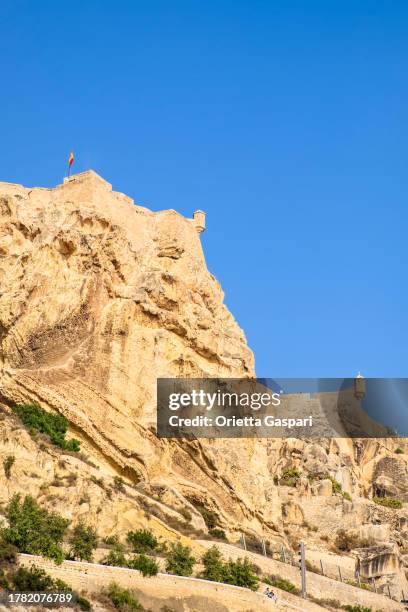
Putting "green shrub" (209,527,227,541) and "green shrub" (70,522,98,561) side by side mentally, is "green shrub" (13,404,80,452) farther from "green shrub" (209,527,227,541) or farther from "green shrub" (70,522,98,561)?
"green shrub" (70,522,98,561)

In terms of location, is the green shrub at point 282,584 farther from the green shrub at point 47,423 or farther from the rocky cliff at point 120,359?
the green shrub at point 47,423

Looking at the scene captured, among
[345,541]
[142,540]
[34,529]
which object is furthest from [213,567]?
[345,541]

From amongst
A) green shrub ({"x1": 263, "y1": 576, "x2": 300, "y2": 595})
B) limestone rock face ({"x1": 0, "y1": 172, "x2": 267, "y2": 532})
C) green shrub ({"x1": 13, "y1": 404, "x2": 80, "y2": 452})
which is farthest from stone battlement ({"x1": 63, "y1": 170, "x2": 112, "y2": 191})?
green shrub ({"x1": 263, "y1": 576, "x2": 300, "y2": 595})

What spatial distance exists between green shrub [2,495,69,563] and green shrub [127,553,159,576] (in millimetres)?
2388

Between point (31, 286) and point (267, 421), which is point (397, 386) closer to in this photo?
point (267, 421)

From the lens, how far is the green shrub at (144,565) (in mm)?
39938

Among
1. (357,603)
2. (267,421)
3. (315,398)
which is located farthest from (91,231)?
(315,398)

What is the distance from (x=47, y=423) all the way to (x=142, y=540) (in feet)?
24.2

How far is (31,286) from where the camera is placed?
53.3 m

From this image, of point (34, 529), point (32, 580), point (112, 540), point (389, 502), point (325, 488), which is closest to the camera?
point (32, 580)

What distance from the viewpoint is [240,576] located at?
43.3m

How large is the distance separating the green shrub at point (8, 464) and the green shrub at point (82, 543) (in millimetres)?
3429

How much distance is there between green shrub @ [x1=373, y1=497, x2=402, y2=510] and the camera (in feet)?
228

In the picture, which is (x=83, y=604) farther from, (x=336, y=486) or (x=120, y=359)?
(x=336, y=486)
